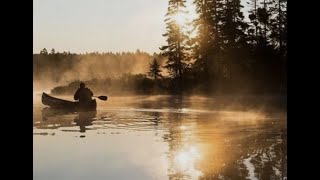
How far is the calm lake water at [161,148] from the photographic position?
26.2 ft

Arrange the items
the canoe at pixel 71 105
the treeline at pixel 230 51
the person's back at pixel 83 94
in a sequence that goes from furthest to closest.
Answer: the treeline at pixel 230 51 < the canoe at pixel 71 105 < the person's back at pixel 83 94

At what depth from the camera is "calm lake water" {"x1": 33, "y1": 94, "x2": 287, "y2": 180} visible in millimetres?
7996

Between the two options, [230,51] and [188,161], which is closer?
[188,161]

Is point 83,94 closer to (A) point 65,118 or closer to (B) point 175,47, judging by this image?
(A) point 65,118

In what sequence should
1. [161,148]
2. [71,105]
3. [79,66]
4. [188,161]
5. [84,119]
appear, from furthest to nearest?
[79,66], [71,105], [84,119], [161,148], [188,161]

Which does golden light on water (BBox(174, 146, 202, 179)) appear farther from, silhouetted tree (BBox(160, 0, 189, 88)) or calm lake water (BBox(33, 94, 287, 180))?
silhouetted tree (BBox(160, 0, 189, 88))

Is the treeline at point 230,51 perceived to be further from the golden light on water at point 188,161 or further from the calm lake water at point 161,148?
the golden light on water at point 188,161

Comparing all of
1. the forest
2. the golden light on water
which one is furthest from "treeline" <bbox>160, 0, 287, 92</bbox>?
the golden light on water

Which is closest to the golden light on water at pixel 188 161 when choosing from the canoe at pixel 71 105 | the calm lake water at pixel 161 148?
the calm lake water at pixel 161 148

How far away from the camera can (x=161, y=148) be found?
427 inches

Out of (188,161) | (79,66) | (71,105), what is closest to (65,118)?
(71,105)
